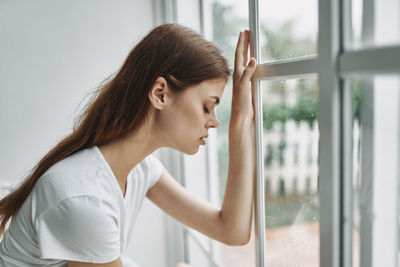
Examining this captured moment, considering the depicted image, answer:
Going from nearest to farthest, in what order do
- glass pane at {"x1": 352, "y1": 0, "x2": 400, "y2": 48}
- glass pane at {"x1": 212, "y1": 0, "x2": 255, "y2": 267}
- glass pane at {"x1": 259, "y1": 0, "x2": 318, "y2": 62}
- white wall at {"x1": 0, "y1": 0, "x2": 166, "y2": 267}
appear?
glass pane at {"x1": 352, "y1": 0, "x2": 400, "y2": 48}
glass pane at {"x1": 259, "y1": 0, "x2": 318, "y2": 62}
glass pane at {"x1": 212, "y1": 0, "x2": 255, "y2": 267}
white wall at {"x1": 0, "y1": 0, "x2": 166, "y2": 267}

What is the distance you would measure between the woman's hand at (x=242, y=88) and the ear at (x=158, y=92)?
0.19m

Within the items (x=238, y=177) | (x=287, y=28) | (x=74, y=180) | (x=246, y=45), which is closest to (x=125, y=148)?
(x=74, y=180)

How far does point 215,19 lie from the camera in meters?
1.56

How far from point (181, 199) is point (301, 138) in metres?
0.57

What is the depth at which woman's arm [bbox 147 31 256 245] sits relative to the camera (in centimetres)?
101

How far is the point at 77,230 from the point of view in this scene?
0.95 m

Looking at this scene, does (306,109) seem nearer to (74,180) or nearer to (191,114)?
(191,114)

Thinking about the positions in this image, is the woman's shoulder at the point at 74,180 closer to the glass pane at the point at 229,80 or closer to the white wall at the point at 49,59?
the glass pane at the point at 229,80

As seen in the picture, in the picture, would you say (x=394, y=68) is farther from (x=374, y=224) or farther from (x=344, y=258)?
(x=344, y=258)

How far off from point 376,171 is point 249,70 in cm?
44

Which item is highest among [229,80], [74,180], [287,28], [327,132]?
Answer: [287,28]

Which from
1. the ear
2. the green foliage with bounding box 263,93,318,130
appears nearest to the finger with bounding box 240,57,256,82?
the green foliage with bounding box 263,93,318,130

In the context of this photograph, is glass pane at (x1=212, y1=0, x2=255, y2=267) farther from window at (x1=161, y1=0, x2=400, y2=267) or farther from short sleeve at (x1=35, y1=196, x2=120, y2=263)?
short sleeve at (x1=35, y1=196, x2=120, y2=263)

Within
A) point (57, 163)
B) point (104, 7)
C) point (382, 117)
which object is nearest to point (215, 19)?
point (104, 7)
